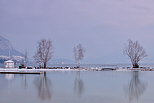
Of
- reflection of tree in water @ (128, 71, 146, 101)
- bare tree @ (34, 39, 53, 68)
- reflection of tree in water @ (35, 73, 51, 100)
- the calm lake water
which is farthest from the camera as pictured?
bare tree @ (34, 39, 53, 68)

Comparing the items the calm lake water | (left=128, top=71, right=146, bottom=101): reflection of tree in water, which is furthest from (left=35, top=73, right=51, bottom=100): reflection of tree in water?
(left=128, top=71, right=146, bottom=101): reflection of tree in water

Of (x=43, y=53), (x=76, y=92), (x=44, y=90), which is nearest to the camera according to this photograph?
(x=76, y=92)

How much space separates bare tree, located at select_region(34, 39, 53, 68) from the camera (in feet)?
182

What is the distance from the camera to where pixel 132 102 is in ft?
39.8

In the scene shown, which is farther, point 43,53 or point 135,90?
point 43,53

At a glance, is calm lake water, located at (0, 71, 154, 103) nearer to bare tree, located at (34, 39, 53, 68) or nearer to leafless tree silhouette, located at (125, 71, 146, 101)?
leafless tree silhouette, located at (125, 71, 146, 101)

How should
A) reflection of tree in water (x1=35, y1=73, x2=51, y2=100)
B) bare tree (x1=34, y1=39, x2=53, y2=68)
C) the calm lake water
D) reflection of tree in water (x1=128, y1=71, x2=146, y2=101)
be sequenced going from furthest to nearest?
bare tree (x1=34, y1=39, x2=53, y2=68) < reflection of tree in water (x1=128, y1=71, x2=146, y2=101) < reflection of tree in water (x1=35, y1=73, x2=51, y2=100) < the calm lake water

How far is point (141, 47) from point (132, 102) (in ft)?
165

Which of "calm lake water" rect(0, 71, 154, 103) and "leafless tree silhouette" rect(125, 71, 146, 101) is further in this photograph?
"leafless tree silhouette" rect(125, 71, 146, 101)

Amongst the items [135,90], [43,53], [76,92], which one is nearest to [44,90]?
[76,92]

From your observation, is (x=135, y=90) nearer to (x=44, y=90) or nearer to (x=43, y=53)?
(x=44, y=90)

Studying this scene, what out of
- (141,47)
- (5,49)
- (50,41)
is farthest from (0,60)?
(141,47)

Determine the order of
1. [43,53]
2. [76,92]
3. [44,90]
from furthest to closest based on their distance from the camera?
[43,53], [44,90], [76,92]

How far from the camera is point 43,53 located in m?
56.1
